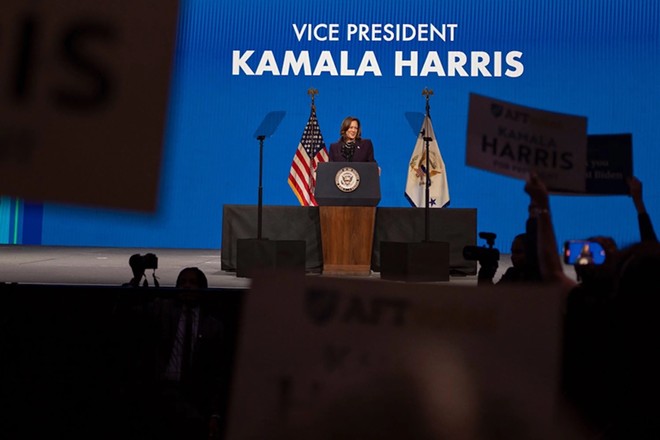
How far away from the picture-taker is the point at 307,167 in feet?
32.3

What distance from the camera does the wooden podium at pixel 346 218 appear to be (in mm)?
7582

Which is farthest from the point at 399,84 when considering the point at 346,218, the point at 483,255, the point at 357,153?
the point at 483,255

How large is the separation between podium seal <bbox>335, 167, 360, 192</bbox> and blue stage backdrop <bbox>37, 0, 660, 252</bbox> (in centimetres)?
413

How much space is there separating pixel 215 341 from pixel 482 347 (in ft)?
4.99

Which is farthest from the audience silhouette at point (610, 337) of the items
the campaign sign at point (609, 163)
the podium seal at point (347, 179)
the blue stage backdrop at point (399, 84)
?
the blue stage backdrop at point (399, 84)

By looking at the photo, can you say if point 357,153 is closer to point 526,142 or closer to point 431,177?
point 431,177

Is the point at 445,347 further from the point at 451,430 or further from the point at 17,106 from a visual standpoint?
the point at 17,106

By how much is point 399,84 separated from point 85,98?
10.5 m

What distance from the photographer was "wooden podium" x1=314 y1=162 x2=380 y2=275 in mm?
7582

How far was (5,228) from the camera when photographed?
1271 cm

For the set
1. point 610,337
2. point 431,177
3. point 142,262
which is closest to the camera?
point 610,337

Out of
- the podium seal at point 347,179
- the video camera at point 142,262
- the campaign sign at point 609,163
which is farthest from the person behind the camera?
the podium seal at point 347,179

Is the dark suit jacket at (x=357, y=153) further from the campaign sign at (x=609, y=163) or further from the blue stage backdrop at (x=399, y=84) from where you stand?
the campaign sign at (x=609, y=163)

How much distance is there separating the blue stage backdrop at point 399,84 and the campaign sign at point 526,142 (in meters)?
9.79
